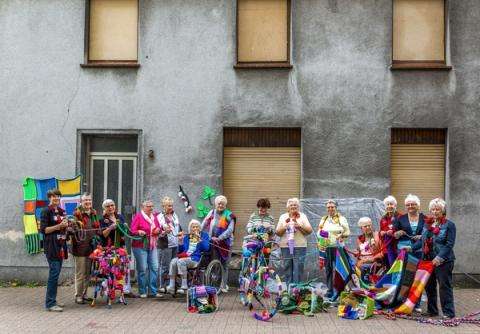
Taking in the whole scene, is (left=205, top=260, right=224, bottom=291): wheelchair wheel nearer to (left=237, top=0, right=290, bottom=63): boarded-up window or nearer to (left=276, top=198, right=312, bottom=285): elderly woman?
(left=276, top=198, right=312, bottom=285): elderly woman

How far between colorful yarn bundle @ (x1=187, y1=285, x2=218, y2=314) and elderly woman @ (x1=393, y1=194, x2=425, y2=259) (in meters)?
3.16

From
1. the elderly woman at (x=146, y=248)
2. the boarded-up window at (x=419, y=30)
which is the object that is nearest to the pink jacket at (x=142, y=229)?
the elderly woman at (x=146, y=248)

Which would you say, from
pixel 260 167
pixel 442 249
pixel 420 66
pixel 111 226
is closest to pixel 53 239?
pixel 111 226

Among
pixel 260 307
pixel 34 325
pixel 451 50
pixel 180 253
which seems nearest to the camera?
pixel 34 325

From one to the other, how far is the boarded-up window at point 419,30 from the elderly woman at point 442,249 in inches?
197

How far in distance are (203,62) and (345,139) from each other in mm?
3371

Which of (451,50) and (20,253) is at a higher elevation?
(451,50)

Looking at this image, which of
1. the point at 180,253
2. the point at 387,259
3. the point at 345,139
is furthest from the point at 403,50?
the point at 180,253

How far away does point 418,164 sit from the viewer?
1532 centimetres

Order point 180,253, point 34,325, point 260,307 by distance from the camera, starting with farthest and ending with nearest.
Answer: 1. point 180,253
2. point 260,307
3. point 34,325

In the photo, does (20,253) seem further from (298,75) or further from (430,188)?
(430,188)

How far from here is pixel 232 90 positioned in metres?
Answer: 15.3

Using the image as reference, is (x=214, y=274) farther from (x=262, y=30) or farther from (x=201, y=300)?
(x=262, y=30)

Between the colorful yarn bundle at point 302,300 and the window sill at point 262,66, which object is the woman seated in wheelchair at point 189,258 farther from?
the window sill at point 262,66
